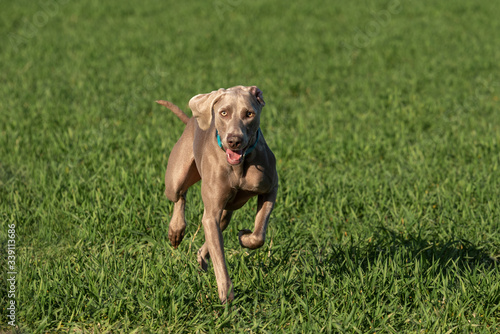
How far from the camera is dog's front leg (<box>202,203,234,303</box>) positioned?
3543mm

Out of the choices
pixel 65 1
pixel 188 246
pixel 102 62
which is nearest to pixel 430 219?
pixel 188 246

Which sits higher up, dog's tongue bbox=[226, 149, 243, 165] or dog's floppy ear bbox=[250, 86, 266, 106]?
dog's floppy ear bbox=[250, 86, 266, 106]

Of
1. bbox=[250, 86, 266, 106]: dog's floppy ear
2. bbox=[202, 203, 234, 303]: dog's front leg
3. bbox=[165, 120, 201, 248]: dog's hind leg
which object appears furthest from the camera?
bbox=[165, 120, 201, 248]: dog's hind leg

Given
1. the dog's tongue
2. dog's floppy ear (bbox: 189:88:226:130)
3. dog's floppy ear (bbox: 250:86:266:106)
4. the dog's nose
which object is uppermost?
dog's floppy ear (bbox: 250:86:266:106)

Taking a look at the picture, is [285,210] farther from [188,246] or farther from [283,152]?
[283,152]

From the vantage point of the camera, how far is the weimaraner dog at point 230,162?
3271 millimetres

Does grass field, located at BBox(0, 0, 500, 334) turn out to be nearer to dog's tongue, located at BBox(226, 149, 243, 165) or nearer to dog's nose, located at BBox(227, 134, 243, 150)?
dog's tongue, located at BBox(226, 149, 243, 165)

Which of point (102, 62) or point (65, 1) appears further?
point (65, 1)

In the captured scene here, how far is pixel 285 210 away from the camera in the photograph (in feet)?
18.8

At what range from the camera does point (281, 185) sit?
20.4ft

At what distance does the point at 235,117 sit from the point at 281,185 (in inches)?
120

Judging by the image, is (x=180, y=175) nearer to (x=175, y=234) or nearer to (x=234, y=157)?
(x=175, y=234)

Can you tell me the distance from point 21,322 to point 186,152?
1.49 metres

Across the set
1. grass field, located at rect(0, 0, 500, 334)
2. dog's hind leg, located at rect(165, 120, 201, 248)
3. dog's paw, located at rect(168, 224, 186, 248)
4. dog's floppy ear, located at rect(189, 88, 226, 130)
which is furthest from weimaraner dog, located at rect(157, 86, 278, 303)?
dog's paw, located at rect(168, 224, 186, 248)
